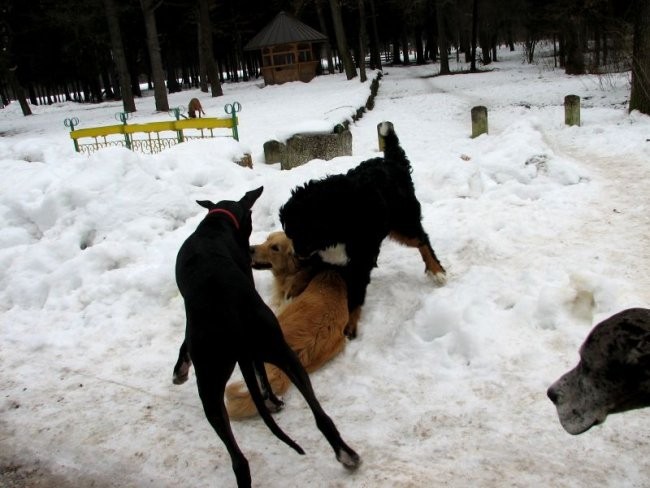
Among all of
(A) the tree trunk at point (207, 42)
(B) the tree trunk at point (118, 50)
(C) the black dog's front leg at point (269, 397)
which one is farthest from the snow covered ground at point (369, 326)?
(A) the tree trunk at point (207, 42)

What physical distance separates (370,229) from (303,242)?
1.71ft

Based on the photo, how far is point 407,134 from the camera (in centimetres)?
1351

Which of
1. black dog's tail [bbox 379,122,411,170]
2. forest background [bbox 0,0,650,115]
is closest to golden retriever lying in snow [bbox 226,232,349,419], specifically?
black dog's tail [bbox 379,122,411,170]

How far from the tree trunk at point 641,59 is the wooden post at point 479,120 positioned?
120 inches

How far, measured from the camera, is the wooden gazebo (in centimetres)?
3362

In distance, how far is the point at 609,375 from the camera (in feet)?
6.64

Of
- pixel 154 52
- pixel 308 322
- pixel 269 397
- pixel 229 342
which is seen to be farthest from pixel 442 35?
pixel 229 342

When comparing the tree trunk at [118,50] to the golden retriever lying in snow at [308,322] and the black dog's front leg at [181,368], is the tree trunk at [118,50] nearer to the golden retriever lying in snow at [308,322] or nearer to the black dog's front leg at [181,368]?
the golden retriever lying in snow at [308,322]

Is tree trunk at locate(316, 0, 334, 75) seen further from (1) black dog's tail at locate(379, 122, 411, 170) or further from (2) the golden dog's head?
(2) the golden dog's head

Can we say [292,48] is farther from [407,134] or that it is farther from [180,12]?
[407,134]

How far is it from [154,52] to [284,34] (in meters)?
11.4

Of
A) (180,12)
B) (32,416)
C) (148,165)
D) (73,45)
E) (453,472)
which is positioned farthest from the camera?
(180,12)

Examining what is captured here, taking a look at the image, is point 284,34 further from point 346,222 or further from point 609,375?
point 609,375

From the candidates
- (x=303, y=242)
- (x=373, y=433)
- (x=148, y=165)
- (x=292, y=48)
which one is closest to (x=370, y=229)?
(x=303, y=242)
